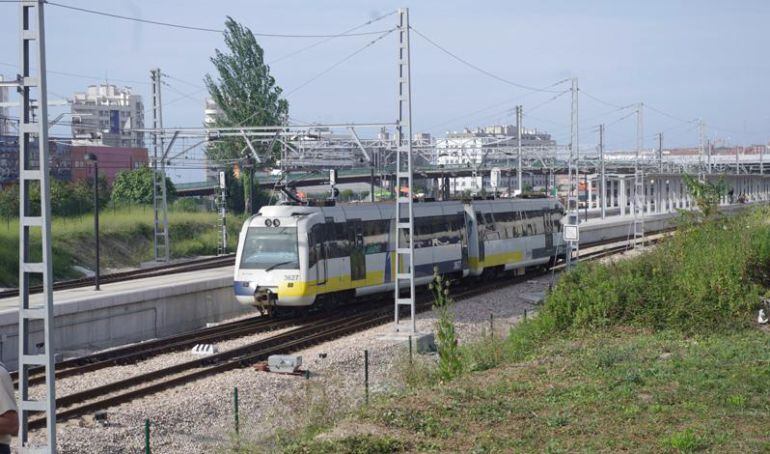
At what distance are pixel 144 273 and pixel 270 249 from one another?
12974 millimetres

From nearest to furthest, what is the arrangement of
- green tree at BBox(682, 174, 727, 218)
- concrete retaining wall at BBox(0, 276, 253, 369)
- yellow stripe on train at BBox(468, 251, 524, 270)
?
concrete retaining wall at BBox(0, 276, 253, 369)
green tree at BBox(682, 174, 727, 218)
yellow stripe on train at BBox(468, 251, 524, 270)

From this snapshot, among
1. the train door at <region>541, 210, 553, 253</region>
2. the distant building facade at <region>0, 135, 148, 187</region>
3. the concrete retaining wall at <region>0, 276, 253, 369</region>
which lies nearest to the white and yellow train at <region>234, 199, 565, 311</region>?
the concrete retaining wall at <region>0, 276, 253, 369</region>

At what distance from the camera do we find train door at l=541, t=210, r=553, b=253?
119 feet

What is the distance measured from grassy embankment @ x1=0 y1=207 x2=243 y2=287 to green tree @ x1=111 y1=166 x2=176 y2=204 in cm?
361

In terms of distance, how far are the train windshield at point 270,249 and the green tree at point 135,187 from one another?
30.7 metres

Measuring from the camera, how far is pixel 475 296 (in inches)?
1157

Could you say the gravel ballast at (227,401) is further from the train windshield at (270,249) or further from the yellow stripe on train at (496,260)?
the yellow stripe on train at (496,260)

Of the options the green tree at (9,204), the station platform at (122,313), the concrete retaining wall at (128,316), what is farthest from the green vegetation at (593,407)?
the green tree at (9,204)

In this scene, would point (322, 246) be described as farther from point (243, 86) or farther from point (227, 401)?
point (243, 86)

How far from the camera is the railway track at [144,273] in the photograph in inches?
1149

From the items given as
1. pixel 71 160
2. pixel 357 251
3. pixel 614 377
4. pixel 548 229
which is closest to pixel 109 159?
pixel 71 160

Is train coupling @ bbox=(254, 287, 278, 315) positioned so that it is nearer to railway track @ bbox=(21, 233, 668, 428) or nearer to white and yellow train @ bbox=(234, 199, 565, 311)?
white and yellow train @ bbox=(234, 199, 565, 311)

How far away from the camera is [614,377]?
12727 mm

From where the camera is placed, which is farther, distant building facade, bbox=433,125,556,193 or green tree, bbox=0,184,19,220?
distant building facade, bbox=433,125,556,193
